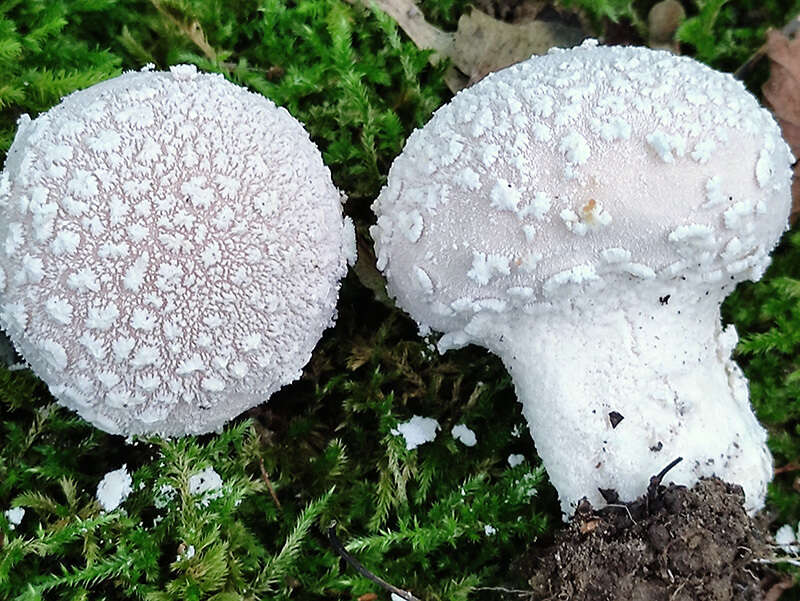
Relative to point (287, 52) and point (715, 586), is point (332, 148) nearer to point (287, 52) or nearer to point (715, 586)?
point (287, 52)

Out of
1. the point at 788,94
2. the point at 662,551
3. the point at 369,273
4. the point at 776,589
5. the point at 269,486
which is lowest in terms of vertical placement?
the point at 776,589

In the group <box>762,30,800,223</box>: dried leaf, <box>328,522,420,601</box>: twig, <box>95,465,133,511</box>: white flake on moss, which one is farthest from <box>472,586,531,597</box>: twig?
<box>762,30,800,223</box>: dried leaf

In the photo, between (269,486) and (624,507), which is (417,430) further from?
(624,507)

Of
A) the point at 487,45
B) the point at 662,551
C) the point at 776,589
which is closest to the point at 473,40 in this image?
the point at 487,45

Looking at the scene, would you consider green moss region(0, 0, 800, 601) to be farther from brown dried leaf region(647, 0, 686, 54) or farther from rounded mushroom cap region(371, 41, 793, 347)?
rounded mushroom cap region(371, 41, 793, 347)

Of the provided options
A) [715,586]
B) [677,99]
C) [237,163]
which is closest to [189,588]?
[237,163]

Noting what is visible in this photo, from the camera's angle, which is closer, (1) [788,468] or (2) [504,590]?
(2) [504,590]
